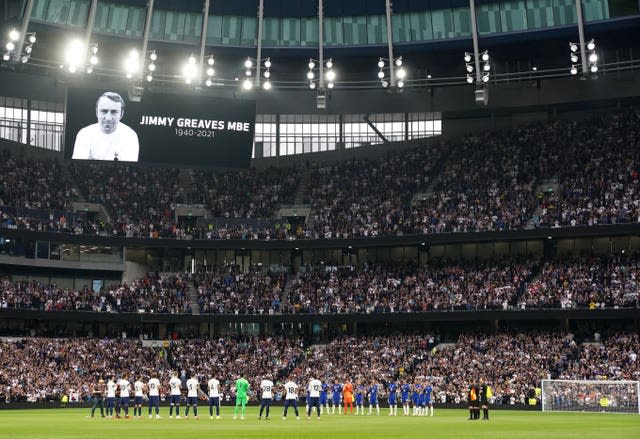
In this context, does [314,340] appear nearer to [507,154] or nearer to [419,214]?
[419,214]

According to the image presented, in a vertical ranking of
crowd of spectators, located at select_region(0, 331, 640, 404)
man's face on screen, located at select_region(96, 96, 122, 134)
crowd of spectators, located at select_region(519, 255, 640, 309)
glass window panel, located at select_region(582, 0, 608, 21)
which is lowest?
crowd of spectators, located at select_region(0, 331, 640, 404)

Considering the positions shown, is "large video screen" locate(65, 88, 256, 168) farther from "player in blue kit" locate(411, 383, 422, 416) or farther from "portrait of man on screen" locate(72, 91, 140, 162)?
"player in blue kit" locate(411, 383, 422, 416)

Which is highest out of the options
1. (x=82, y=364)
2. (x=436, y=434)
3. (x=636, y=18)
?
(x=636, y=18)

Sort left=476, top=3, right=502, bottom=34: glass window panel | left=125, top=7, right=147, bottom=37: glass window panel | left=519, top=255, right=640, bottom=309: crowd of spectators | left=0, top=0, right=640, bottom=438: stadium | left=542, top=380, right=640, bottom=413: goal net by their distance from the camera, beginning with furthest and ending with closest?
left=125, top=7, right=147, bottom=37: glass window panel → left=476, top=3, right=502, bottom=34: glass window panel → left=0, top=0, right=640, bottom=438: stadium → left=519, top=255, right=640, bottom=309: crowd of spectators → left=542, top=380, right=640, bottom=413: goal net

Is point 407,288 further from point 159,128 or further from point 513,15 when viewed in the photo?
point 159,128

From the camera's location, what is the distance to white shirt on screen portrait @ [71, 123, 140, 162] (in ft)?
260

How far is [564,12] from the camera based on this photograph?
7331 centimetres

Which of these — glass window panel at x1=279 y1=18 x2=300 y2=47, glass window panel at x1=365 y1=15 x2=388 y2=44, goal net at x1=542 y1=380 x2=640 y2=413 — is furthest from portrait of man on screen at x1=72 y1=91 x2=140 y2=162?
goal net at x1=542 y1=380 x2=640 y2=413

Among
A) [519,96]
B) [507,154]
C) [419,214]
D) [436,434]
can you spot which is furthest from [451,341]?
[436,434]

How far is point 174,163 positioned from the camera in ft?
271

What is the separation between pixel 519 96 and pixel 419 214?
15.1 meters

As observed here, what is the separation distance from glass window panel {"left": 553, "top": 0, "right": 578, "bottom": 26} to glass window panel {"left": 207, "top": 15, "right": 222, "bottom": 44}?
84.8ft

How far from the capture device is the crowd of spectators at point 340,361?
65.6m

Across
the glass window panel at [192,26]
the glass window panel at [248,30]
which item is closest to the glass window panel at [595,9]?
the glass window panel at [248,30]
